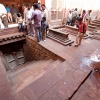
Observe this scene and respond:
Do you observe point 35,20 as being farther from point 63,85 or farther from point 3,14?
point 63,85

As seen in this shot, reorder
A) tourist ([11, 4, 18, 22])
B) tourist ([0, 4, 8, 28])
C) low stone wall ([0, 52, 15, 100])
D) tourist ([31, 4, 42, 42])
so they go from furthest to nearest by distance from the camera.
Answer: tourist ([11, 4, 18, 22]) → tourist ([0, 4, 8, 28]) → tourist ([31, 4, 42, 42]) → low stone wall ([0, 52, 15, 100])

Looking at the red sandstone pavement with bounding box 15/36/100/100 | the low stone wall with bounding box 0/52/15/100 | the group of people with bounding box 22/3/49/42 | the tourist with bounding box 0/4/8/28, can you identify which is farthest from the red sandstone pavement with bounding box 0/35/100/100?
the tourist with bounding box 0/4/8/28

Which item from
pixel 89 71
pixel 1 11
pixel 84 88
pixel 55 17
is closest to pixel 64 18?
pixel 55 17

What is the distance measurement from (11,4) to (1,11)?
400 centimetres

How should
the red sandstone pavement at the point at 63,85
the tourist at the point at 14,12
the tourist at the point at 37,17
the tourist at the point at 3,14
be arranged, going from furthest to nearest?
the tourist at the point at 14,12, the tourist at the point at 3,14, the tourist at the point at 37,17, the red sandstone pavement at the point at 63,85

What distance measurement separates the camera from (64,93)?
7.25ft

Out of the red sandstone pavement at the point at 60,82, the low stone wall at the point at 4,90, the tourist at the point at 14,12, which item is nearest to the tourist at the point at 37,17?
the red sandstone pavement at the point at 60,82

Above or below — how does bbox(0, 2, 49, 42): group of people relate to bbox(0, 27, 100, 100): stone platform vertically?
above

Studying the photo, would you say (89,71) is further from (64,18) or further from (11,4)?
(11,4)

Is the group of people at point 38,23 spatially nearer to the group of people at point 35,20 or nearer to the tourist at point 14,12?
the group of people at point 35,20

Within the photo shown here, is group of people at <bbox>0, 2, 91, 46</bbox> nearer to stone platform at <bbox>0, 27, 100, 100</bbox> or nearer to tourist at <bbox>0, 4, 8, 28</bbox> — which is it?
tourist at <bbox>0, 4, 8, 28</bbox>

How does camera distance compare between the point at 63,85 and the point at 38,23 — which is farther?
the point at 38,23

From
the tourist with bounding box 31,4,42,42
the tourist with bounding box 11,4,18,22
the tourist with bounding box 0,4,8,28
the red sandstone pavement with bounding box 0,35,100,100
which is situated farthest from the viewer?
the tourist with bounding box 11,4,18,22

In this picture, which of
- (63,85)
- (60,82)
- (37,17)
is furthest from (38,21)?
(63,85)
